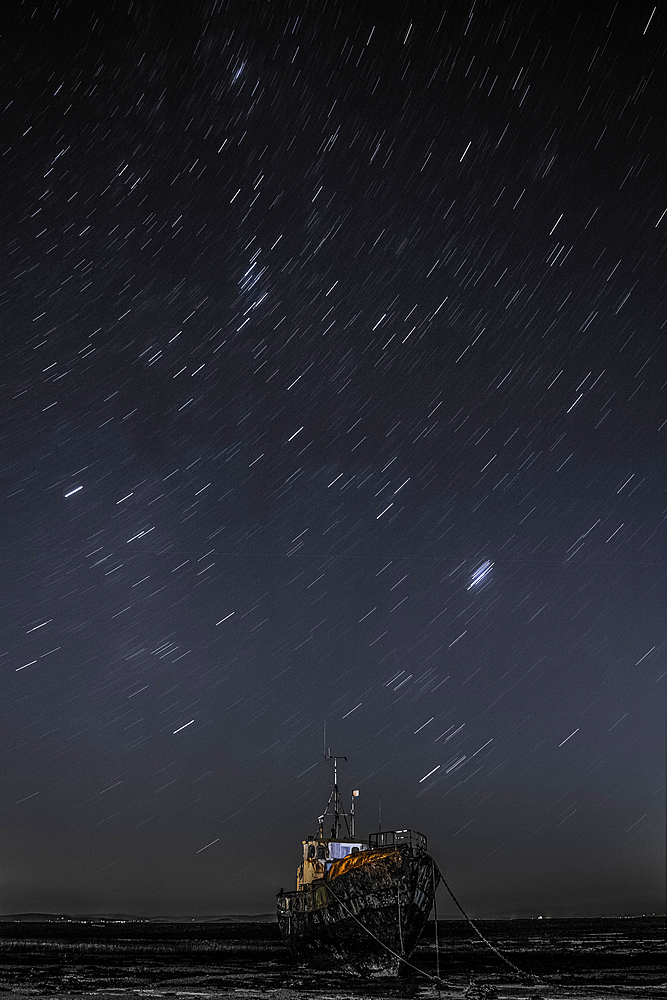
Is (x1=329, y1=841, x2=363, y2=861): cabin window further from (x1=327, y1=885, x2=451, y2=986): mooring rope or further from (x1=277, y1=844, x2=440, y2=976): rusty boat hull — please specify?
(x1=327, y1=885, x2=451, y2=986): mooring rope

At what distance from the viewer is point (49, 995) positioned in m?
43.0

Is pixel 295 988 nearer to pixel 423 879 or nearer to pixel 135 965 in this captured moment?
pixel 423 879

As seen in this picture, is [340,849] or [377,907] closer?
[377,907]

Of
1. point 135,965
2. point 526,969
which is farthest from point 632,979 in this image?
point 135,965

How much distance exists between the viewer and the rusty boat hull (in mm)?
48656

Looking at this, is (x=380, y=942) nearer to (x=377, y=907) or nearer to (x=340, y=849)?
(x=377, y=907)

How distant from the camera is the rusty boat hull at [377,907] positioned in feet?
160

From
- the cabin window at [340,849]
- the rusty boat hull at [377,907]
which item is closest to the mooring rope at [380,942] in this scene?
the rusty boat hull at [377,907]

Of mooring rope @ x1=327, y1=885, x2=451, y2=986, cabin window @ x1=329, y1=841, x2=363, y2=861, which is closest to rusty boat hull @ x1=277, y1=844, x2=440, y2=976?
mooring rope @ x1=327, y1=885, x2=451, y2=986

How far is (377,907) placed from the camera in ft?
162

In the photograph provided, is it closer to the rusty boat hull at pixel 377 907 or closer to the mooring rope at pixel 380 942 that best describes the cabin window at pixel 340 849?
the rusty boat hull at pixel 377 907

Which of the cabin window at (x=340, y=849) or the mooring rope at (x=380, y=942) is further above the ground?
the cabin window at (x=340, y=849)

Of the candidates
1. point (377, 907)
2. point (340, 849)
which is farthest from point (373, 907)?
point (340, 849)

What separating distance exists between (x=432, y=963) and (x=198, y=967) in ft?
62.9
